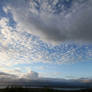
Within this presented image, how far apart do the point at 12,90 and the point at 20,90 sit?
215cm

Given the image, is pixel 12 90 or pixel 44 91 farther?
pixel 44 91

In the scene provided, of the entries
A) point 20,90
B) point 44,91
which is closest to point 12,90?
Result: point 20,90

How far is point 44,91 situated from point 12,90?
939 cm

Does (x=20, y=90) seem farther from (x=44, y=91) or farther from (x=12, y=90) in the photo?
(x=44, y=91)

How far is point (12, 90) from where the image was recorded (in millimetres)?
26719

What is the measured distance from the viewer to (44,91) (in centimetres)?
2958

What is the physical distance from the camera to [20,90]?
2723 centimetres

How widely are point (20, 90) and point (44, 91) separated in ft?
23.8

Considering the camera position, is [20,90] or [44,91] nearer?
[20,90]
